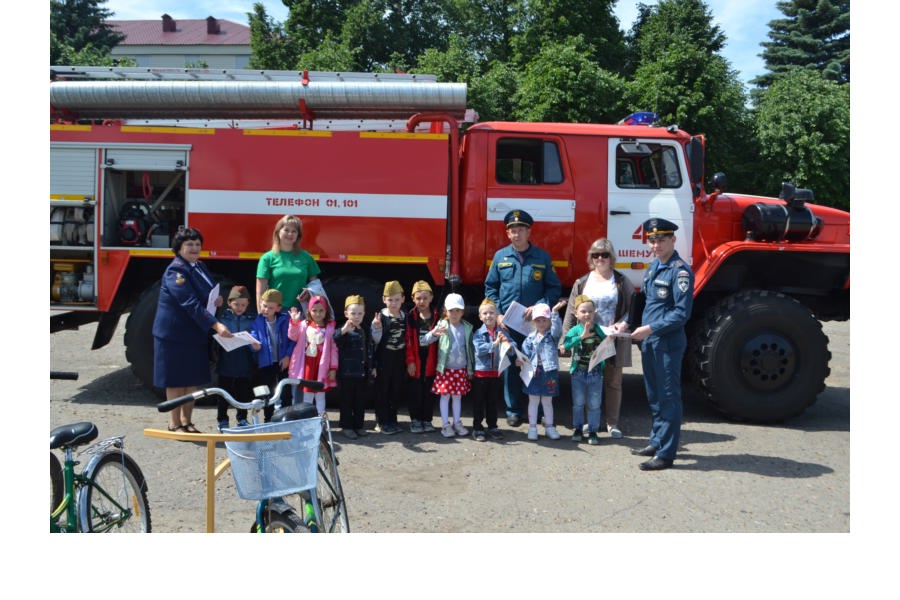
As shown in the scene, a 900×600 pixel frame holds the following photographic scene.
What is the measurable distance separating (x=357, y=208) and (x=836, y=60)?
2744 cm

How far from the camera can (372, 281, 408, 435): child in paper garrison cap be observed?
20.6 feet

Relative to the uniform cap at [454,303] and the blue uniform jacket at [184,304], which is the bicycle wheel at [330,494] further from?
the uniform cap at [454,303]

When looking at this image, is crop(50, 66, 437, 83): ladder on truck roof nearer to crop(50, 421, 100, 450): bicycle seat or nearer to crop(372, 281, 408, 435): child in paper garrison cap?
crop(372, 281, 408, 435): child in paper garrison cap

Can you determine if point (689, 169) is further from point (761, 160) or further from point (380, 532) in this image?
point (761, 160)

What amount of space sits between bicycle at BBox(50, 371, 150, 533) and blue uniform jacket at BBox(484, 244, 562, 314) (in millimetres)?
3508

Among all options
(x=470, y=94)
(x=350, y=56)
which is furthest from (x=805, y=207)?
(x=350, y=56)

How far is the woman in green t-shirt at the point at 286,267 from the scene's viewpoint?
6.30 metres

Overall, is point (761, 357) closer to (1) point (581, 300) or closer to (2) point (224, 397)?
(1) point (581, 300)

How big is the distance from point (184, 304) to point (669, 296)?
3.71 m

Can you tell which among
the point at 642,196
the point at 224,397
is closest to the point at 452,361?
the point at 642,196

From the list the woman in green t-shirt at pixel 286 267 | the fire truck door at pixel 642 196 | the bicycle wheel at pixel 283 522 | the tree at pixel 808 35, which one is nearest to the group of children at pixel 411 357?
the woman in green t-shirt at pixel 286 267

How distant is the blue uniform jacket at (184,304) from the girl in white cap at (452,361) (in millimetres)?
1787

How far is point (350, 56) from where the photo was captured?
23844 mm

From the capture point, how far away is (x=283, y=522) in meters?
3.02
